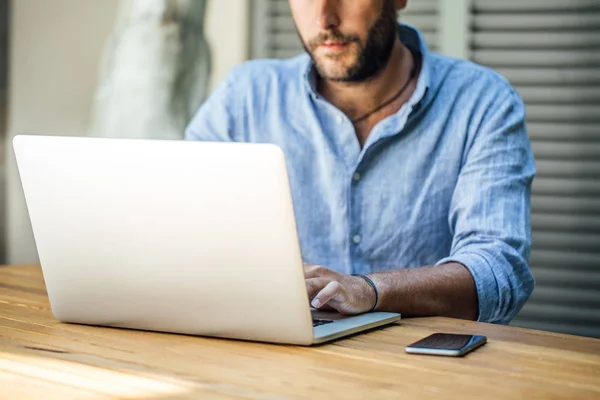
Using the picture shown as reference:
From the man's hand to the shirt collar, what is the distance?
69 centimetres

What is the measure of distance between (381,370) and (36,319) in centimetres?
55

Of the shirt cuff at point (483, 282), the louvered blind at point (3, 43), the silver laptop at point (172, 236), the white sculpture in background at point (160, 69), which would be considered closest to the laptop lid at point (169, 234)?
the silver laptop at point (172, 236)

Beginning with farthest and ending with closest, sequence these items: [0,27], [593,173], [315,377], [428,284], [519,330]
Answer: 1. [0,27]
2. [593,173]
3. [428,284]
4. [519,330]
5. [315,377]

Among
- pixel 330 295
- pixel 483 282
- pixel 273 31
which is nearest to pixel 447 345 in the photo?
pixel 330 295

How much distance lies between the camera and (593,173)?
111 inches

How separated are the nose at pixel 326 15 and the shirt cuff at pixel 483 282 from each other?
62 cm

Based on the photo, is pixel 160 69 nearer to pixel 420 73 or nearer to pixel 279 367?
pixel 420 73

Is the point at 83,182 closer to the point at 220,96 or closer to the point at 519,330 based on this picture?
the point at 519,330

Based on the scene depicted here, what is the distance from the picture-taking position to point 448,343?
3.54 feet

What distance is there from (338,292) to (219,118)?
96 cm

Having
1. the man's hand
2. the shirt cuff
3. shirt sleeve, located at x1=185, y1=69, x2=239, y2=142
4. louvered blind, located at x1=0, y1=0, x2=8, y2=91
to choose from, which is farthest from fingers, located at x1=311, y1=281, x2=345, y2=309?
louvered blind, located at x1=0, y1=0, x2=8, y2=91

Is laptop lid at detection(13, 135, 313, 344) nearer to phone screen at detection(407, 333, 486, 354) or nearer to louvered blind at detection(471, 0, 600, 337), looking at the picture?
phone screen at detection(407, 333, 486, 354)

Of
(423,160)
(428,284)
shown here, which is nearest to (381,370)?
(428,284)

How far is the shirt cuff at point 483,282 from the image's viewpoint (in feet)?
4.92
